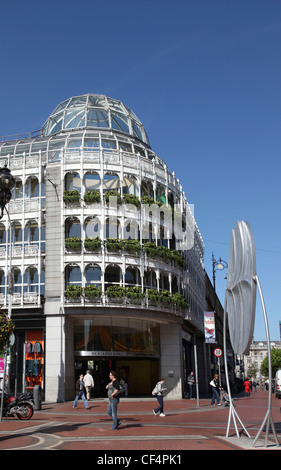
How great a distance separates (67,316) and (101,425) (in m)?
18.5

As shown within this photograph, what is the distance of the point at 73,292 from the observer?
3531 cm

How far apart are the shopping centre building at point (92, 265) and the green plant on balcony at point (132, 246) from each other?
0.10 metres

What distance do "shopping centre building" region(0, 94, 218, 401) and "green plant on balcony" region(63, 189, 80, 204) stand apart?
0.07 metres

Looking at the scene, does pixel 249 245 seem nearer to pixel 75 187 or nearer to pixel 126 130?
pixel 75 187

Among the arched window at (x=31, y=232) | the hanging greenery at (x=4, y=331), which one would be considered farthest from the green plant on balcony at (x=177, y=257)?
the hanging greenery at (x=4, y=331)

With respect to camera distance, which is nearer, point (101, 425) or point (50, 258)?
point (101, 425)

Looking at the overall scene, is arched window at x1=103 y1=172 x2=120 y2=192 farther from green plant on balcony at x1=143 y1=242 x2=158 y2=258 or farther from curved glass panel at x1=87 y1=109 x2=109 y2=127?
curved glass panel at x1=87 y1=109 x2=109 y2=127

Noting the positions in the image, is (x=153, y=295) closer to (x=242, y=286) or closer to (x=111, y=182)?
(x=111, y=182)

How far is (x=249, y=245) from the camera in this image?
12867 mm

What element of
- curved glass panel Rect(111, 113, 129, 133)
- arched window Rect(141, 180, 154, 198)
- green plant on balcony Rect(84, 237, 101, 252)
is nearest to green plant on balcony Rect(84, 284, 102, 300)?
green plant on balcony Rect(84, 237, 101, 252)

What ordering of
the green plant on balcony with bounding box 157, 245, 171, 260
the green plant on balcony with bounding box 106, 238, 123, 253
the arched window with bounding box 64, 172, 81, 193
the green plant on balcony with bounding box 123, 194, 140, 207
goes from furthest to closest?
the green plant on balcony with bounding box 157, 245, 171, 260, the arched window with bounding box 64, 172, 81, 193, the green plant on balcony with bounding box 123, 194, 140, 207, the green plant on balcony with bounding box 106, 238, 123, 253

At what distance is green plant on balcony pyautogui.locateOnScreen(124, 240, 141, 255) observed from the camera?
37.5m

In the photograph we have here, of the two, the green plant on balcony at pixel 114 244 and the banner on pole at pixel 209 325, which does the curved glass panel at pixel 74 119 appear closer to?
the green plant on balcony at pixel 114 244

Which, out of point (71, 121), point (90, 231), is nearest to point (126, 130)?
point (71, 121)
